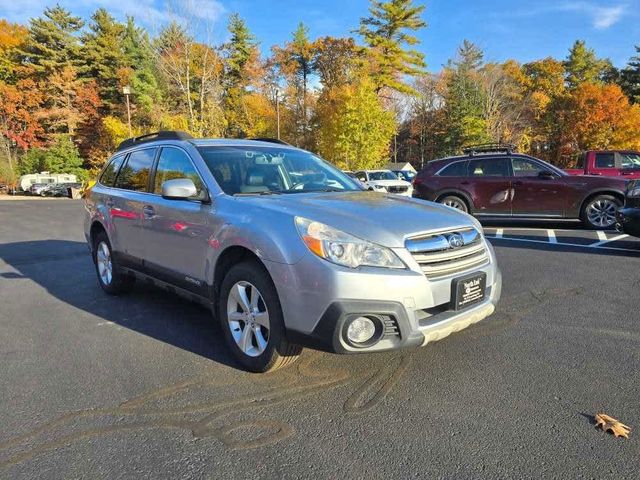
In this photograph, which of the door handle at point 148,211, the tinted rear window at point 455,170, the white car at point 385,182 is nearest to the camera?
the door handle at point 148,211

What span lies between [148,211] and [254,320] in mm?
1826

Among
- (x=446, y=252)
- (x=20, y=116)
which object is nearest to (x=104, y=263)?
(x=446, y=252)

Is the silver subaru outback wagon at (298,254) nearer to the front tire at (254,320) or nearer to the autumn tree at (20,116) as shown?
the front tire at (254,320)

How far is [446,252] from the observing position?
312 centimetres

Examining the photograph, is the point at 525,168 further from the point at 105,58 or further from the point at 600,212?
the point at 105,58

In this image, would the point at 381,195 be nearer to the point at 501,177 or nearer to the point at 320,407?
the point at 320,407

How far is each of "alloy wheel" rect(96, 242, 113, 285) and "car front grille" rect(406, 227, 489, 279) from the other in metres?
3.84

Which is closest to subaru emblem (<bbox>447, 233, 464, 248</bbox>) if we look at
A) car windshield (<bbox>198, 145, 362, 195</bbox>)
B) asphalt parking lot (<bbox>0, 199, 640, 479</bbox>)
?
asphalt parking lot (<bbox>0, 199, 640, 479</bbox>)

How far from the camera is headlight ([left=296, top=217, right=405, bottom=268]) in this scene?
285 centimetres

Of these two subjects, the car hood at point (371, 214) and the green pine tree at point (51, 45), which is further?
the green pine tree at point (51, 45)

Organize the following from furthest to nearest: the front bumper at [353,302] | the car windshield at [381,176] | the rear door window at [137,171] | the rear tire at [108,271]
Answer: the car windshield at [381,176] → the rear tire at [108,271] → the rear door window at [137,171] → the front bumper at [353,302]

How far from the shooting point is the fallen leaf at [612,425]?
253cm

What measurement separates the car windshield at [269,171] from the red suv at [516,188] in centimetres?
709

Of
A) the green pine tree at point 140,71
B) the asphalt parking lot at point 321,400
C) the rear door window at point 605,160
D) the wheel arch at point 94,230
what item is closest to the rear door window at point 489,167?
the rear door window at point 605,160
